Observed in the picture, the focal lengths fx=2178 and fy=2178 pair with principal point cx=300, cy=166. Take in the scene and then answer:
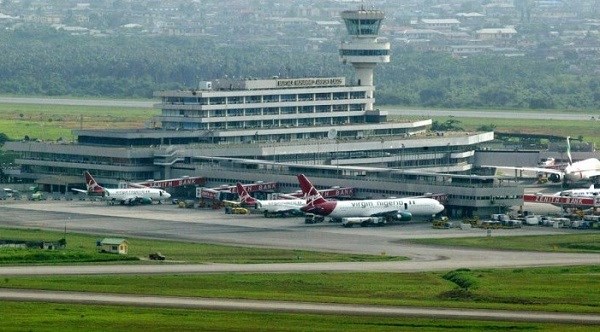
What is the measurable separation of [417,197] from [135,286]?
53.1 meters

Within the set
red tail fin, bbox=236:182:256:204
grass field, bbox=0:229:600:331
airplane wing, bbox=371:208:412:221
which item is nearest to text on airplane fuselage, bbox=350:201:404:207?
airplane wing, bbox=371:208:412:221

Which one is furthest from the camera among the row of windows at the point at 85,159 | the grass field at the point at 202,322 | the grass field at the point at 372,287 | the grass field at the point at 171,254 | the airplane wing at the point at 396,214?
the row of windows at the point at 85,159

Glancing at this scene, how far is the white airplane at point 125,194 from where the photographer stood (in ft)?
585

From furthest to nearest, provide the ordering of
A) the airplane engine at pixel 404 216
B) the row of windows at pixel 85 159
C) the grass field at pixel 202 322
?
the row of windows at pixel 85 159 → the airplane engine at pixel 404 216 → the grass field at pixel 202 322

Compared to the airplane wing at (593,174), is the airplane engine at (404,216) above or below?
below

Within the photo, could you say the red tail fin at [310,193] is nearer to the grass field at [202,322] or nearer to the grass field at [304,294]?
the grass field at [304,294]

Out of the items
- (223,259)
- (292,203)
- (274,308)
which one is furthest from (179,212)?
(274,308)

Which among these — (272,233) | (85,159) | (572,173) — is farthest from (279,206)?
(572,173)

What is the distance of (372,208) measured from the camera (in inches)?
6412

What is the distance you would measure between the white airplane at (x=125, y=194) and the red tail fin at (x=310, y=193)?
17122 mm

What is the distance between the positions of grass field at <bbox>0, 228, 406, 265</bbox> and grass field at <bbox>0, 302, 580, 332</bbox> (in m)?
24.8

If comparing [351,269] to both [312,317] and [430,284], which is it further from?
[312,317]

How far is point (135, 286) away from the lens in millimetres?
116188

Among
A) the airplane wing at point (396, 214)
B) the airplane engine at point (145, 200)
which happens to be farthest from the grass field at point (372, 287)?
the airplane engine at point (145, 200)
